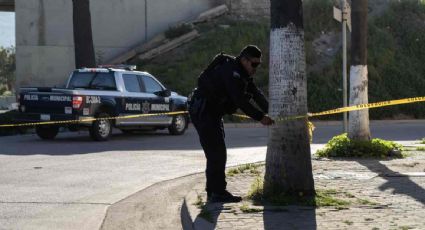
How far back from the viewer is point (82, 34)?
78.0 ft

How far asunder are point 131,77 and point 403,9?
19.9m

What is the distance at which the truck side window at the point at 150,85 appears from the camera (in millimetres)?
18720

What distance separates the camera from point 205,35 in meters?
30.8

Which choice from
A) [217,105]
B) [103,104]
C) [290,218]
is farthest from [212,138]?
[103,104]

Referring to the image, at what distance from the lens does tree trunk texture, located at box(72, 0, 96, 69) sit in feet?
77.5

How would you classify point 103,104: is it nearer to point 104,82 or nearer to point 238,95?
point 104,82

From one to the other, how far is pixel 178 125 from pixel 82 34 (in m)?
6.38

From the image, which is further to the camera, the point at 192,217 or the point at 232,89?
the point at 232,89

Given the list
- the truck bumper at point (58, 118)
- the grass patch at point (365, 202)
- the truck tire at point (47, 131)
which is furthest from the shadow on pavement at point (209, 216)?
the truck tire at point (47, 131)

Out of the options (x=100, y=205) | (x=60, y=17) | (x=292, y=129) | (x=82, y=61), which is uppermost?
(x=60, y=17)

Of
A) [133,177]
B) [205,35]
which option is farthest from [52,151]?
[205,35]

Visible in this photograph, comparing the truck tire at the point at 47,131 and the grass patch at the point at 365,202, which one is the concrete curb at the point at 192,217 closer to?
the grass patch at the point at 365,202

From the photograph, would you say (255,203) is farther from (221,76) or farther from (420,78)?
(420,78)

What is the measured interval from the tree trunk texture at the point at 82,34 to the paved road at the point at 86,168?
15.5 ft
